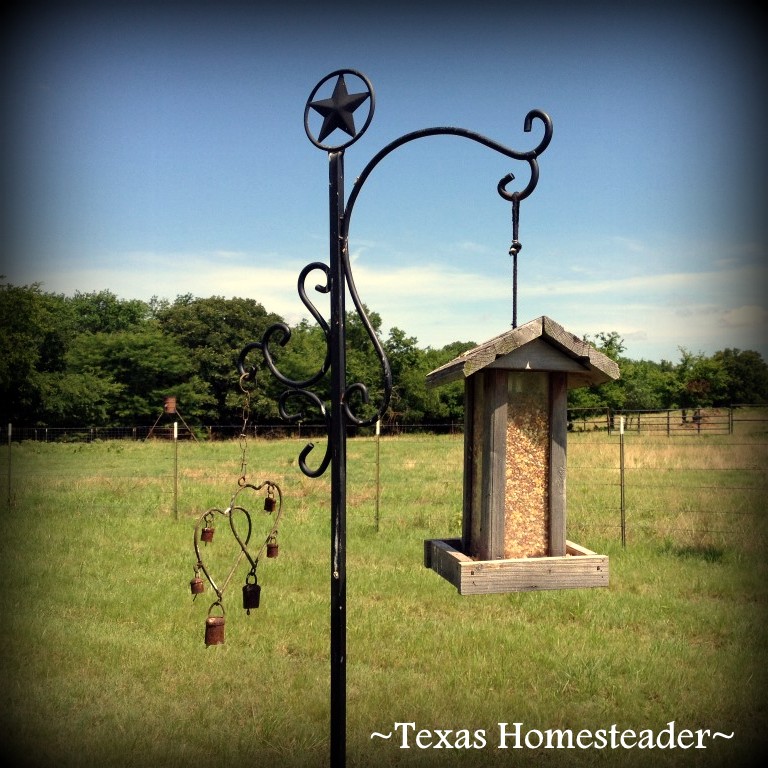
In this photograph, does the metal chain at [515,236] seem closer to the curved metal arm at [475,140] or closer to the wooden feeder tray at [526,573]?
the curved metal arm at [475,140]

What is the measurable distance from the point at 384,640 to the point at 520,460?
318cm

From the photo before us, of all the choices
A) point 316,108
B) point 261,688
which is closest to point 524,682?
point 261,688

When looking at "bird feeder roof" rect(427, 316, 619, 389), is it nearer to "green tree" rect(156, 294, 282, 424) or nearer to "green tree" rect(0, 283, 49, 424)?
"green tree" rect(0, 283, 49, 424)

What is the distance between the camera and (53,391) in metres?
31.2

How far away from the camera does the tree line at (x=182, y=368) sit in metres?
29.4

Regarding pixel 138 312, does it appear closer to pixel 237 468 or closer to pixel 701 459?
pixel 237 468

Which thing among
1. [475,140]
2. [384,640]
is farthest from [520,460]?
[384,640]

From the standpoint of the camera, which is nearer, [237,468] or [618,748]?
[618,748]

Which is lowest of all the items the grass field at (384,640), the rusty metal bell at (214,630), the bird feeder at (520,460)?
the grass field at (384,640)

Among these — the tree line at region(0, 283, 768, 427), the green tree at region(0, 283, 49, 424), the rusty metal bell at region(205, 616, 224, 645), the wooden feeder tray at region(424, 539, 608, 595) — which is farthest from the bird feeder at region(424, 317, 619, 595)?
the green tree at region(0, 283, 49, 424)

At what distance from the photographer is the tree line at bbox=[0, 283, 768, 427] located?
2941 cm

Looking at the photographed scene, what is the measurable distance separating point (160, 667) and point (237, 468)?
12262 millimetres

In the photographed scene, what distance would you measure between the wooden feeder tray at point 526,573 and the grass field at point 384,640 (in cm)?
165

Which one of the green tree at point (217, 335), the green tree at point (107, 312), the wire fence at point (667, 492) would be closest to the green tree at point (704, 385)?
the wire fence at point (667, 492)
